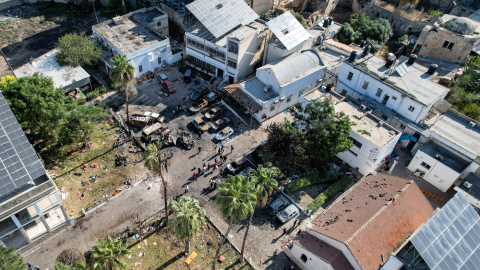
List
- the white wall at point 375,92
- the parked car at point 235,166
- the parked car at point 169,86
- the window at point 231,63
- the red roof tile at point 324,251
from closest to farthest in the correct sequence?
the red roof tile at point 324,251 < the parked car at point 235,166 < the white wall at point 375,92 < the window at point 231,63 < the parked car at point 169,86

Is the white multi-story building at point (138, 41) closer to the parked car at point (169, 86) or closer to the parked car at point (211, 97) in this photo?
the parked car at point (169, 86)

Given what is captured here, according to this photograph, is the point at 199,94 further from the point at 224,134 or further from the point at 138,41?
the point at 138,41

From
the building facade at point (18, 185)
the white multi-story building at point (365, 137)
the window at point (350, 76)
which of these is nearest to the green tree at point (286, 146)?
the white multi-story building at point (365, 137)

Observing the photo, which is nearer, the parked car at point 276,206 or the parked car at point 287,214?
the parked car at point 287,214

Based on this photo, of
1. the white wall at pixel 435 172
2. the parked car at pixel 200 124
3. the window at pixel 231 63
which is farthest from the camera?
the window at pixel 231 63

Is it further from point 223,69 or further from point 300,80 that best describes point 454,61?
point 223,69

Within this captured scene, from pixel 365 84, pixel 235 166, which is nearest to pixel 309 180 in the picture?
pixel 235 166
